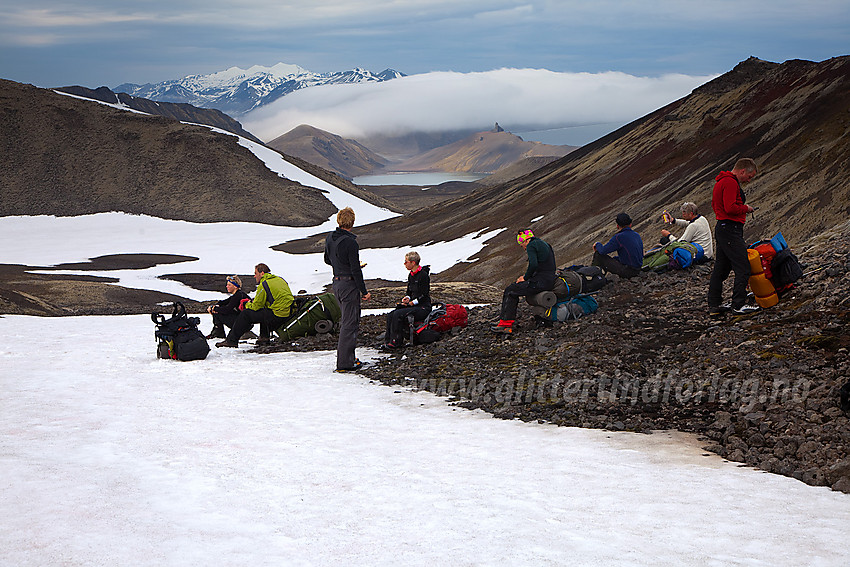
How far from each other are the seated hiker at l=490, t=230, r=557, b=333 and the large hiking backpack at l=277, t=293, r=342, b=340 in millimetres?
4485

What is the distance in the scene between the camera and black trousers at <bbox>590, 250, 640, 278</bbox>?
61.7 feet

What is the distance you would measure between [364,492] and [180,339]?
9.78 meters

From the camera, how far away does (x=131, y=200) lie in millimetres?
140250

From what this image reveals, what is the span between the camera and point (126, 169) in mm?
148375

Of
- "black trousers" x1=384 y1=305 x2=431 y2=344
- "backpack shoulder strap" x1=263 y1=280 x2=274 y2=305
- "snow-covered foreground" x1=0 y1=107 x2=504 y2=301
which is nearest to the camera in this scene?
"black trousers" x1=384 y1=305 x2=431 y2=344

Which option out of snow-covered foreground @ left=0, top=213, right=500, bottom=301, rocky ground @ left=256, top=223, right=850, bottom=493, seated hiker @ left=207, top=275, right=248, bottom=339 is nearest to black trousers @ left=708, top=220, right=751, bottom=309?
rocky ground @ left=256, top=223, right=850, bottom=493

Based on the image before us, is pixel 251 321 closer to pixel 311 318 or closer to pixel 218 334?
pixel 311 318

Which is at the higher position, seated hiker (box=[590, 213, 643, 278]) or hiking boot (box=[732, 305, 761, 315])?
seated hiker (box=[590, 213, 643, 278])

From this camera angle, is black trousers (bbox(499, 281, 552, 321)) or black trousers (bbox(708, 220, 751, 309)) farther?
black trousers (bbox(499, 281, 552, 321))

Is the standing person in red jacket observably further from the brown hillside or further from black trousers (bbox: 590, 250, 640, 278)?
the brown hillside

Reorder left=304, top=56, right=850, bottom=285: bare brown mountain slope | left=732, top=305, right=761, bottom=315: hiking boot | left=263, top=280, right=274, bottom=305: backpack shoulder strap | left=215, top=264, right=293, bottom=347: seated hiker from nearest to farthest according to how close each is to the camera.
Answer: left=732, top=305, right=761, bottom=315: hiking boot < left=263, top=280, right=274, bottom=305: backpack shoulder strap < left=215, top=264, right=293, bottom=347: seated hiker < left=304, top=56, right=850, bottom=285: bare brown mountain slope

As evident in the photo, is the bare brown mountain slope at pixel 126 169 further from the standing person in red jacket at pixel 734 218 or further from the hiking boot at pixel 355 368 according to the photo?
the standing person in red jacket at pixel 734 218

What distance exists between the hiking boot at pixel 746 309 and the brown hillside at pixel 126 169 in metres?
125

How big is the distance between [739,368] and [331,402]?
6.63 metres
